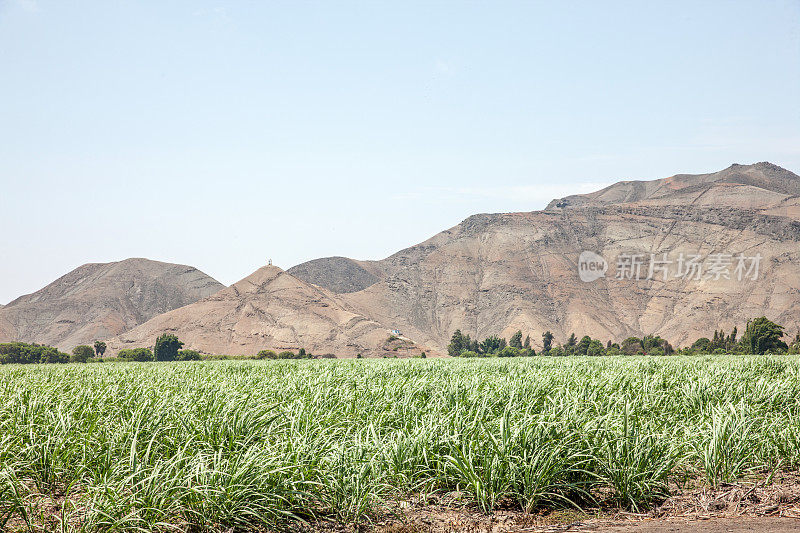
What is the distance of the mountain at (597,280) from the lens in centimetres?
11888

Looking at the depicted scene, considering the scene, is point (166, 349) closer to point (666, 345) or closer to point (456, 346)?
point (456, 346)

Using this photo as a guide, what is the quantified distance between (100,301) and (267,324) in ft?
226

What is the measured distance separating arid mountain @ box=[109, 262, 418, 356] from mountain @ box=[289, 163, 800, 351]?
14110 millimetres

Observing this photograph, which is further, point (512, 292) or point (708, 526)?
point (512, 292)

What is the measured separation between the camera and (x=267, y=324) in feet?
400

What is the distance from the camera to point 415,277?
154 meters

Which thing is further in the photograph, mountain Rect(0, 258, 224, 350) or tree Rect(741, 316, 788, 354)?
mountain Rect(0, 258, 224, 350)

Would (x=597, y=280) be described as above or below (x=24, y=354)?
above

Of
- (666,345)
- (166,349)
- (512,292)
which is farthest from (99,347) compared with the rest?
(666,345)

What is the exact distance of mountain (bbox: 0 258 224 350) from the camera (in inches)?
5758

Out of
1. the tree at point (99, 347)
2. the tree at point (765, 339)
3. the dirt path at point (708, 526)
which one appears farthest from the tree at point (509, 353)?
the dirt path at point (708, 526)

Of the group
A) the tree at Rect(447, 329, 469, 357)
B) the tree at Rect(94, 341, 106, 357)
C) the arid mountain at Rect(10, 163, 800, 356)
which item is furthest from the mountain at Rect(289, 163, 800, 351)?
the tree at Rect(94, 341, 106, 357)

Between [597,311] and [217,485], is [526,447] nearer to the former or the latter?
[217,485]

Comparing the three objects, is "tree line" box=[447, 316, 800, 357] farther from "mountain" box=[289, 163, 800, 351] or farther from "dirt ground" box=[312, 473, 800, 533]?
"dirt ground" box=[312, 473, 800, 533]
